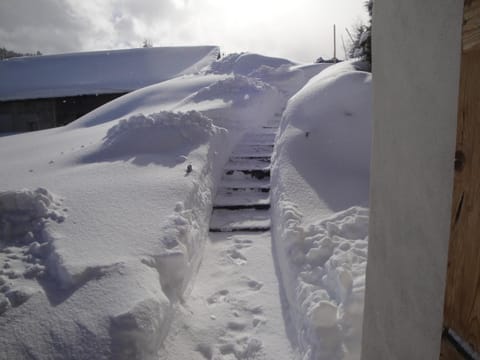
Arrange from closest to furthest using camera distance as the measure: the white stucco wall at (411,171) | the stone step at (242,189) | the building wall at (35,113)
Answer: the white stucco wall at (411,171) < the stone step at (242,189) < the building wall at (35,113)

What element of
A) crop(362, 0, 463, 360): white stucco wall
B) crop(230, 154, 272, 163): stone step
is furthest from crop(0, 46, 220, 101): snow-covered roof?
crop(362, 0, 463, 360): white stucco wall

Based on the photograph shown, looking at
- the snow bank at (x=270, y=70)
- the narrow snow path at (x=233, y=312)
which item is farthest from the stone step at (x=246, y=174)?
the snow bank at (x=270, y=70)

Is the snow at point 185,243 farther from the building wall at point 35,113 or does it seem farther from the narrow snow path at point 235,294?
the building wall at point 35,113

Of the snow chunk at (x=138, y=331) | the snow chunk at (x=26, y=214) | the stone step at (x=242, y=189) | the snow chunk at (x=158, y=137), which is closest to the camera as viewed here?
the snow chunk at (x=138, y=331)

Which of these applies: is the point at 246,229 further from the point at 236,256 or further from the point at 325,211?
the point at 325,211

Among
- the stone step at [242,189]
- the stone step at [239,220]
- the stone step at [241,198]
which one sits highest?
the stone step at [242,189]

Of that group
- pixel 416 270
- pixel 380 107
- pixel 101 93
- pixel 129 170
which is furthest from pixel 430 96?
pixel 101 93

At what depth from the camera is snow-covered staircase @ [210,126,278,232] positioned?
4742 millimetres

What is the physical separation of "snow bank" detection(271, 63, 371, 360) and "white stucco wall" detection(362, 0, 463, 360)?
27.5 inches

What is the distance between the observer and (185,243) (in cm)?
352

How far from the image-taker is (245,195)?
543 centimetres

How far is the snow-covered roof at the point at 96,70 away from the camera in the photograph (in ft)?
61.4

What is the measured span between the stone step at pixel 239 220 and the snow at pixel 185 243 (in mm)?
31

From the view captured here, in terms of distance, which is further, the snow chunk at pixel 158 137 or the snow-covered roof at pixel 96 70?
the snow-covered roof at pixel 96 70
